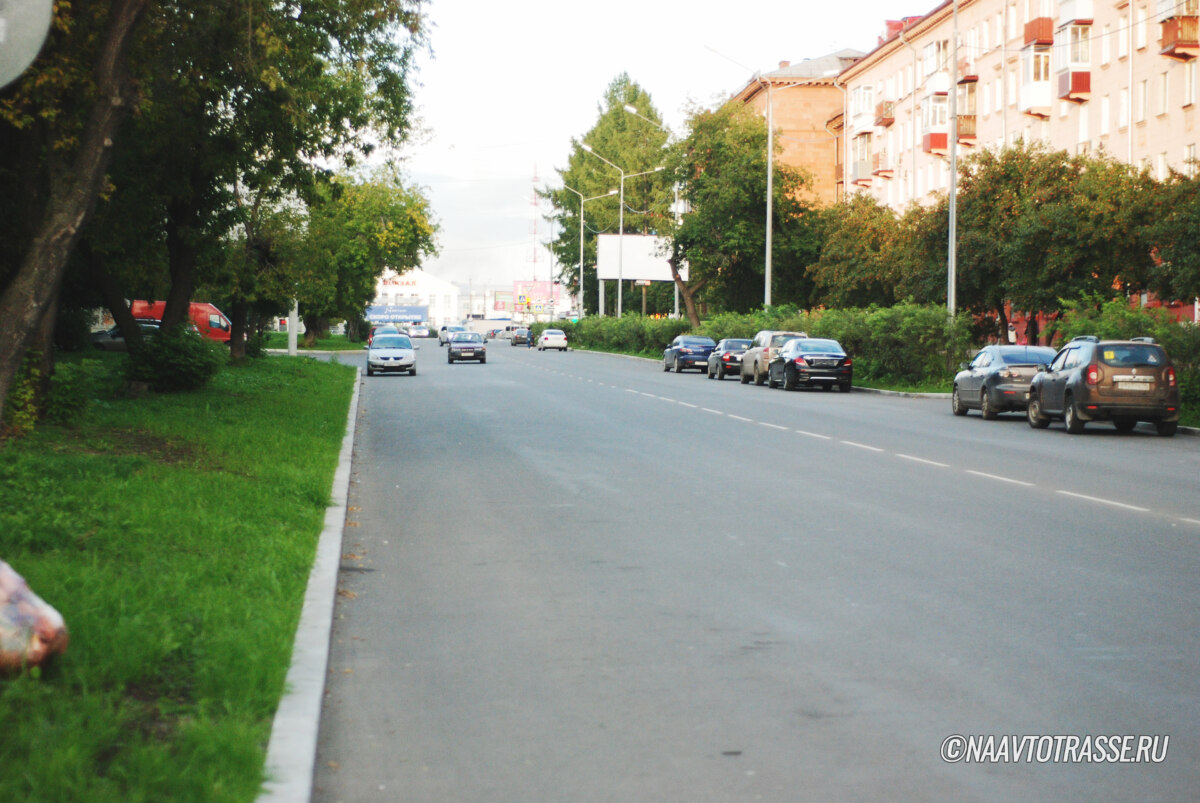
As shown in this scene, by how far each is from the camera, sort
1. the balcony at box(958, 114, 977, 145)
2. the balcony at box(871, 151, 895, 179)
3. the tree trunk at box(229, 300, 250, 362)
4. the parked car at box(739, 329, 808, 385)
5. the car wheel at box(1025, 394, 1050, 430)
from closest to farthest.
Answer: the car wheel at box(1025, 394, 1050, 430) < the tree trunk at box(229, 300, 250, 362) < the parked car at box(739, 329, 808, 385) < the balcony at box(958, 114, 977, 145) < the balcony at box(871, 151, 895, 179)

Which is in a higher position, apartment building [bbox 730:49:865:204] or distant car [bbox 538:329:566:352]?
apartment building [bbox 730:49:865:204]

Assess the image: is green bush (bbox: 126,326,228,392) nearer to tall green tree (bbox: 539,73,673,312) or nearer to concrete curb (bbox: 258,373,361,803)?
concrete curb (bbox: 258,373,361,803)

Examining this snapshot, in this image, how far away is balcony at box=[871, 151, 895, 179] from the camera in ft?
265

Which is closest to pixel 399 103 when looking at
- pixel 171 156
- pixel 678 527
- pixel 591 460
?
pixel 171 156

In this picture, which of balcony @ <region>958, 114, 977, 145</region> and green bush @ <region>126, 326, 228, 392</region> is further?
balcony @ <region>958, 114, 977, 145</region>

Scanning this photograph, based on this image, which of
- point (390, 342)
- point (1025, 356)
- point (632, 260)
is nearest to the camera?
point (1025, 356)

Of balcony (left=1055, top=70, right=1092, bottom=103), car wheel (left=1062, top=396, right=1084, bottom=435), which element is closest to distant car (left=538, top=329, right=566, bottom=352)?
balcony (left=1055, top=70, right=1092, bottom=103)

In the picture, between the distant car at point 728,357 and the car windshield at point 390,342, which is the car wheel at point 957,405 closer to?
the distant car at point 728,357

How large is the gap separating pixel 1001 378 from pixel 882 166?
55.7 m

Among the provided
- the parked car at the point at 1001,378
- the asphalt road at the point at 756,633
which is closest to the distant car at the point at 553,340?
the parked car at the point at 1001,378

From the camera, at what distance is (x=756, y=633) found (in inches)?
281

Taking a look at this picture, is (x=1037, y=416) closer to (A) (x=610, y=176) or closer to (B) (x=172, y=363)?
(B) (x=172, y=363)

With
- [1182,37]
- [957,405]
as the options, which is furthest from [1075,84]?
[957,405]

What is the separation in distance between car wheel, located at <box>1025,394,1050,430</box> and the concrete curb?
1843 centimetres
